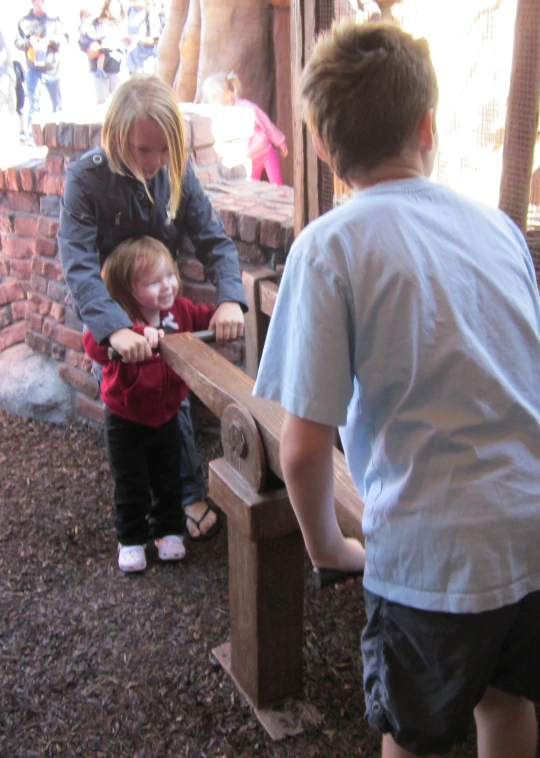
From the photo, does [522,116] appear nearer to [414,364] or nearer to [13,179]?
[414,364]

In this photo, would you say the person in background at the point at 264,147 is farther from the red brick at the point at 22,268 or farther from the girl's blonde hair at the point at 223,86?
the red brick at the point at 22,268

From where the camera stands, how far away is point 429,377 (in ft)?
3.27

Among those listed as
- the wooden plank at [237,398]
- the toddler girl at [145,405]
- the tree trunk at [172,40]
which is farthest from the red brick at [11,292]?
the tree trunk at [172,40]

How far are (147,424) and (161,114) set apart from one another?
0.93 metres

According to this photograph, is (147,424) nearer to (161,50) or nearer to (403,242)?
(403,242)

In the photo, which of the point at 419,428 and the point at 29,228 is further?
the point at 29,228

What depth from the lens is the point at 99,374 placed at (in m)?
2.62

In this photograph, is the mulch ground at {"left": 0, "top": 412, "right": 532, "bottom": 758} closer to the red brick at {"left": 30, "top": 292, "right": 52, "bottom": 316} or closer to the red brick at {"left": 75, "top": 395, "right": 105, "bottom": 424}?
the red brick at {"left": 75, "top": 395, "right": 105, "bottom": 424}

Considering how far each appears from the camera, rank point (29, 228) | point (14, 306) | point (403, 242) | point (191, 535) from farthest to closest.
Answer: point (14, 306) → point (29, 228) → point (191, 535) → point (403, 242)

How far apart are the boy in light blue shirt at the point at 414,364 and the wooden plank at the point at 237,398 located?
0.70 feet

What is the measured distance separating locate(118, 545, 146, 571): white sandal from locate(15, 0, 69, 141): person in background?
7.44 m

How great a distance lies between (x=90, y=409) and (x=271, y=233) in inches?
53.8

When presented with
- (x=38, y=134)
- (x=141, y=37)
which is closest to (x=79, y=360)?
(x=38, y=134)

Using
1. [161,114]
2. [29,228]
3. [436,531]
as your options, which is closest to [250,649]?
[436,531]
